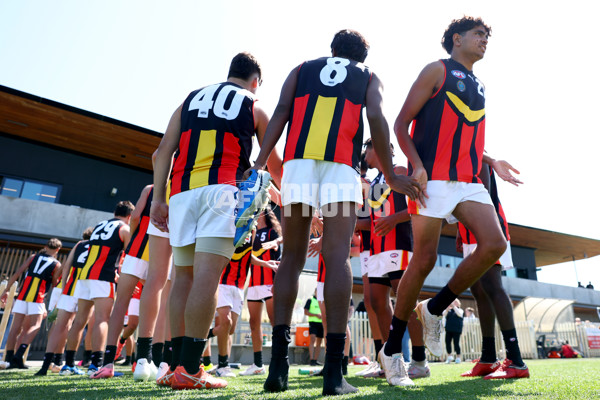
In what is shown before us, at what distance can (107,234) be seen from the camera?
5332mm

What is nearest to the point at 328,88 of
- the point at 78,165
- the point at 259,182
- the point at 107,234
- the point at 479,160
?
the point at 259,182

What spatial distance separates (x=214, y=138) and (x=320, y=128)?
83cm

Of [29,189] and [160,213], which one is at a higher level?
[29,189]

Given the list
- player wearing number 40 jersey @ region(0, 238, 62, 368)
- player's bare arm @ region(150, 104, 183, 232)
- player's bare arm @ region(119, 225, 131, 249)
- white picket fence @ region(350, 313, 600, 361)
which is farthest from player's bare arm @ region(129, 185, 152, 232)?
white picket fence @ region(350, 313, 600, 361)

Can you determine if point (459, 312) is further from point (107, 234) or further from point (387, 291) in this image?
point (107, 234)

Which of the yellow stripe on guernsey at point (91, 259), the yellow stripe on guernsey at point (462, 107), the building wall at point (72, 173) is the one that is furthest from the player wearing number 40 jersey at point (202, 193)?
the building wall at point (72, 173)

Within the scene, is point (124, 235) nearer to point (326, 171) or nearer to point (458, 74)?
point (326, 171)

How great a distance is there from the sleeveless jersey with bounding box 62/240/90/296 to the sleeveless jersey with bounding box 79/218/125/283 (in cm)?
48

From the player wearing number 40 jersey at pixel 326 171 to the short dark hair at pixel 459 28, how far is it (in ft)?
3.96

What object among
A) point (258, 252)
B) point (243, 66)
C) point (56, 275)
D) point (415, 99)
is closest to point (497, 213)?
point (415, 99)

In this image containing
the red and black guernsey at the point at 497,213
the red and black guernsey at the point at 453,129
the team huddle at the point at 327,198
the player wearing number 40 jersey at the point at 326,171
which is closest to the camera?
the player wearing number 40 jersey at the point at 326,171

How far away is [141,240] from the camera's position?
457 cm

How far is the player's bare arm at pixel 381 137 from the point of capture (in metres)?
2.71

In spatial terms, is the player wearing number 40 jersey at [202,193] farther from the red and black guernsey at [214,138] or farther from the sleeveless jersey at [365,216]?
the sleeveless jersey at [365,216]
